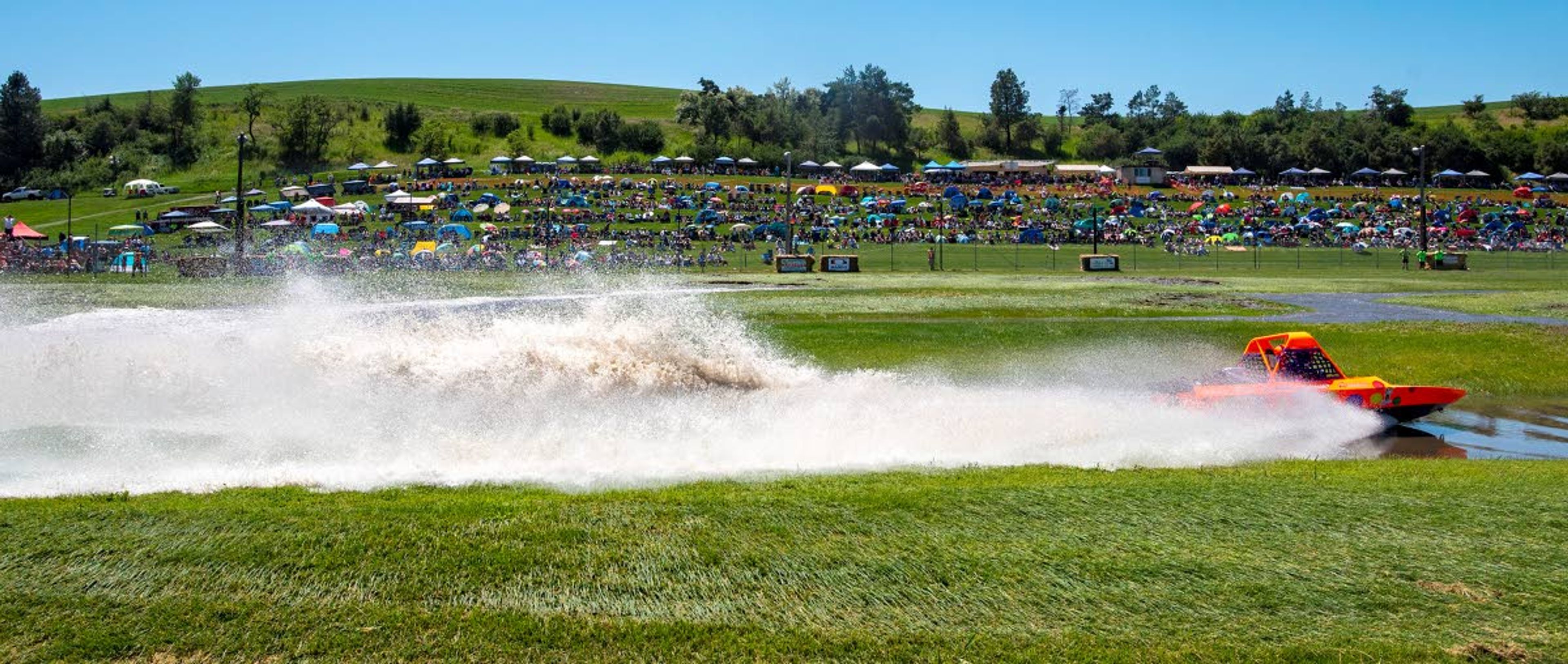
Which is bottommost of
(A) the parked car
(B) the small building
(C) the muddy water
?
(C) the muddy water

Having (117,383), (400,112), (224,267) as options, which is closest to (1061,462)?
(117,383)

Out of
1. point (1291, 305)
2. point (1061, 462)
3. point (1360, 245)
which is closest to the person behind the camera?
point (1061, 462)

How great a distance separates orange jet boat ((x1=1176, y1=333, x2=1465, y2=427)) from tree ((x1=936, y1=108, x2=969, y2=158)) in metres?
150

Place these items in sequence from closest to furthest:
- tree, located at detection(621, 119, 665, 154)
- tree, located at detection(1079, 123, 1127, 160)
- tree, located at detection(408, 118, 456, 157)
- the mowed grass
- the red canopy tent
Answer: the mowed grass < the red canopy tent < tree, located at detection(408, 118, 456, 157) < tree, located at detection(621, 119, 665, 154) < tree, located at detection(1079, 123, 1127, 160)

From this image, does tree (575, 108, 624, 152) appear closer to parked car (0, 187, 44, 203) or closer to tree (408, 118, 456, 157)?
tree (408, 118, 456, 157)

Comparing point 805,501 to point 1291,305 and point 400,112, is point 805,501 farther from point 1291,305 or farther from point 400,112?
point 400,112

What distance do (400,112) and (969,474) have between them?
465ft

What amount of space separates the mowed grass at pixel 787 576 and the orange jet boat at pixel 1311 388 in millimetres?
8552

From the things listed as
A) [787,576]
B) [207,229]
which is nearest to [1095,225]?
[207,229]

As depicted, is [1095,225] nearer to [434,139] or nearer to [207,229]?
[207,229]

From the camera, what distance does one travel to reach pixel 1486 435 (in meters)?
21.0

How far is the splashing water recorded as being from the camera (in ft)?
50.5

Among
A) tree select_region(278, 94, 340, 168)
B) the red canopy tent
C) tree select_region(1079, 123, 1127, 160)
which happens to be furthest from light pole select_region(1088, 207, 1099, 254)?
tree select_region(278, 94, 340, 168)

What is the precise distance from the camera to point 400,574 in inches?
372
